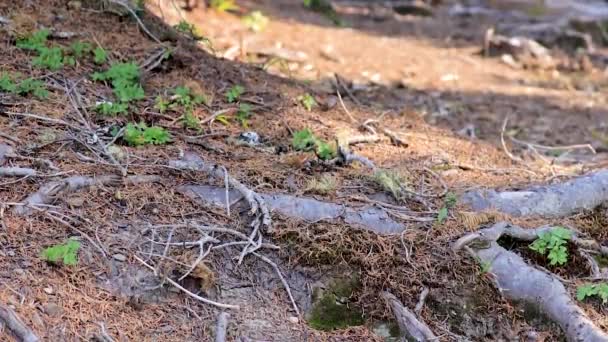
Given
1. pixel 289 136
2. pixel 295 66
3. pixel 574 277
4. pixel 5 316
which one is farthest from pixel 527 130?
pixel 5 316

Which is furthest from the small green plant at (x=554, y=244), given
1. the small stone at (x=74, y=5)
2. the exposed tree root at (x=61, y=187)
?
the small stone at (x=74, y=5)

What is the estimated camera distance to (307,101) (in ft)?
19.5

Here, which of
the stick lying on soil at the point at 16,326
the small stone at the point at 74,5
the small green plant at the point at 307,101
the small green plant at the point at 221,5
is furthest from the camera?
the small green plant at the point at 221,5

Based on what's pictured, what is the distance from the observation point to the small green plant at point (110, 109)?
15.6 feet

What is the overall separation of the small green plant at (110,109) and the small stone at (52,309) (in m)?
1.79

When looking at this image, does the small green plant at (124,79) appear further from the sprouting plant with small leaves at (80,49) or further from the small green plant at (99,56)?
the sprouting plant with small leaves at (80,49)

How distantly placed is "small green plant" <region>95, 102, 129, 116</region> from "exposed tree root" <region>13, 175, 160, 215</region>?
2.74 feet

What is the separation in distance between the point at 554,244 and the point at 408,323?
1000 millimetres

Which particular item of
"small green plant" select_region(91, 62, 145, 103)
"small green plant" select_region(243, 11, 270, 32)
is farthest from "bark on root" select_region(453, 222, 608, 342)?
"small green plant" select_region(243, 11, 270, 32)

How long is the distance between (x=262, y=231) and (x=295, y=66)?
16.5ft

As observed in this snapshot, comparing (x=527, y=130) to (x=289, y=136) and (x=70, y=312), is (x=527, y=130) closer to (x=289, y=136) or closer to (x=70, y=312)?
(x=289, y=136)

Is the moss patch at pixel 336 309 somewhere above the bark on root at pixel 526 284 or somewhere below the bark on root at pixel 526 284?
below

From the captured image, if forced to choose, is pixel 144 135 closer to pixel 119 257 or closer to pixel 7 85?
pixel 7 85

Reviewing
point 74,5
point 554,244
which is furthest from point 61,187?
point 74,5
